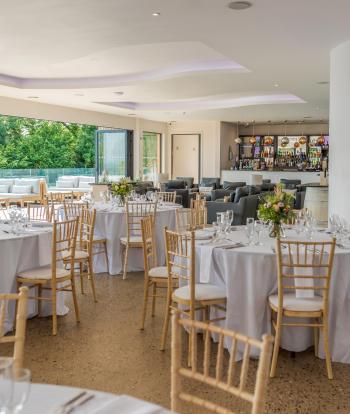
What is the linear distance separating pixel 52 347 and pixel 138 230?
3.28 m

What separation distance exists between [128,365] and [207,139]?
56.8 ft

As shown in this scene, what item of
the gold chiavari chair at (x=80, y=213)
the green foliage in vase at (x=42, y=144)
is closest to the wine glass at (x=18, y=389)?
the gold chiavari chair at (x=80, y=213)

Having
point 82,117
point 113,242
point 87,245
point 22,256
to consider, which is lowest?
point 113,242

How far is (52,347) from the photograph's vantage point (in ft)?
15.1

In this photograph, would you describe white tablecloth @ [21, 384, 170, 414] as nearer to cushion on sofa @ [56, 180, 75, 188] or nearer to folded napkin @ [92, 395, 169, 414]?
folded napkin @ [92, 395, 169, 414]

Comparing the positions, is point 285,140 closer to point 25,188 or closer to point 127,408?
point 25,188

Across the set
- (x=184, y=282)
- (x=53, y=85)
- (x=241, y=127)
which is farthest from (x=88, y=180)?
(x=184, y=282)

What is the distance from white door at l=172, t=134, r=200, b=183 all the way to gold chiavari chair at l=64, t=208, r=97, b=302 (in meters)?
14.1

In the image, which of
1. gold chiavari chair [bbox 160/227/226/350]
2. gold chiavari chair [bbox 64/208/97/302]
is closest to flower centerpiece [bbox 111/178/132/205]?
gold chiavari chair [bbox 64/208/97/302]

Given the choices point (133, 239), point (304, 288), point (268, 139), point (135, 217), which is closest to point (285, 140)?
point (268, 139)

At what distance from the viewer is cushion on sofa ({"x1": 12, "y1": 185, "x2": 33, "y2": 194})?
55.9ft

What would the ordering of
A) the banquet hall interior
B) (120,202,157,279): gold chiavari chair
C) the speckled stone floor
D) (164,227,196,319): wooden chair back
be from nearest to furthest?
1. the banquet hall interior
2. the speckled stone floor
3. (164,227,196,319): wooden chair back
4. (120,202,157,279): gold chiavari chair

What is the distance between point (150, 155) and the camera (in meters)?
20.6

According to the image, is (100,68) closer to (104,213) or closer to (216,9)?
(104,213)
